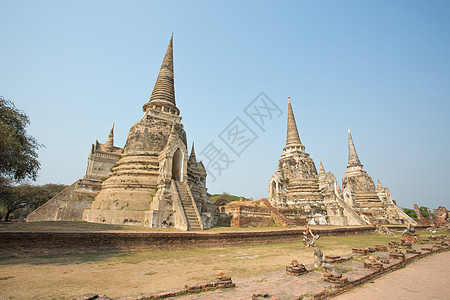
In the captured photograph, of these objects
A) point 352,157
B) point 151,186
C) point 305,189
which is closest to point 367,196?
point 352,157

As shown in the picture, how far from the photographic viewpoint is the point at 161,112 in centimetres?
1838

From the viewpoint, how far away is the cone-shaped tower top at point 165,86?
19138mm

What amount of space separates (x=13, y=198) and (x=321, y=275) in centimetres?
3676

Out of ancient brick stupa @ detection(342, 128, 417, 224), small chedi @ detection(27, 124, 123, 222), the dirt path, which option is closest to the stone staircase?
small chedi @ detection(27, 124, 123, 222)

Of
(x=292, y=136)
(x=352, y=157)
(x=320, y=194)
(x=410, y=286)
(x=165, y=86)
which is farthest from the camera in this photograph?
(x=352, y=157)

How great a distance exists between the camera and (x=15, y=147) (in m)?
9.19

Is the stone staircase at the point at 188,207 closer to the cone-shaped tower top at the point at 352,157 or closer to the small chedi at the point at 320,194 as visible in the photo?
the small chedi at the point at 320,194

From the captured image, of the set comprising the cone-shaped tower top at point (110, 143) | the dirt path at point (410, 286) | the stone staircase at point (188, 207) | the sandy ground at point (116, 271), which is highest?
the cone-shaped tower top at point (110, 143)

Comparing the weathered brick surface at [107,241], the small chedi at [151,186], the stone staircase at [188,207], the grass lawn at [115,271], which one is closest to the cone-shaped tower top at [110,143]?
the small chedi at [151,186]

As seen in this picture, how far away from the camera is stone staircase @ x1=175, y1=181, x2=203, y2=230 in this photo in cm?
1188

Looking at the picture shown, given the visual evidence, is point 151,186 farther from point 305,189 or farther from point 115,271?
point 305,189

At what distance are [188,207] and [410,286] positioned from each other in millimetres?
9815

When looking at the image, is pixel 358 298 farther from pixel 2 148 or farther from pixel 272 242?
pixel 2 148

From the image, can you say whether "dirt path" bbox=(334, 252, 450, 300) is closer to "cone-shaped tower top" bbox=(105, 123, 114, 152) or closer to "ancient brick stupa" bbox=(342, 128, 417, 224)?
"ancient brick stupa" bbox=(342, 128, 417, 224)
